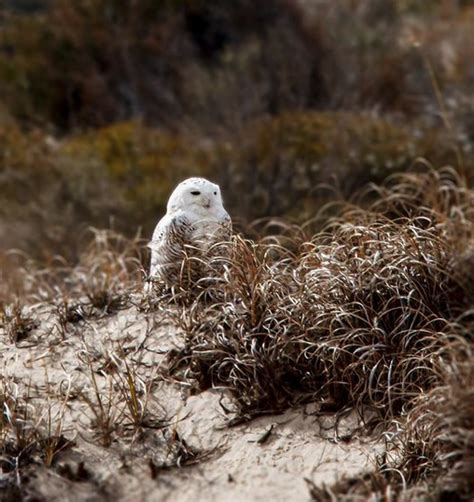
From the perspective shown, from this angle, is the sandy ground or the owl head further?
the owl head

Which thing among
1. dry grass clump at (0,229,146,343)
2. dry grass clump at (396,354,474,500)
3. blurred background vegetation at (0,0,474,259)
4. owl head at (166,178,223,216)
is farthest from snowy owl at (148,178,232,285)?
blurred background vegetation at (0,0,474,259)

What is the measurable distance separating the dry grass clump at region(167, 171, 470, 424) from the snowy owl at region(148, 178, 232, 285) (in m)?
0.26

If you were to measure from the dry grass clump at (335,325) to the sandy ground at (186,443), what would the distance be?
0.35 ft

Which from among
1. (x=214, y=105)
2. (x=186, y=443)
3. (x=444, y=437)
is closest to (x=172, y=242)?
(x=186, y=443)

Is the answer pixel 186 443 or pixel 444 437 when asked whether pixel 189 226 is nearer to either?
pixel 186 443

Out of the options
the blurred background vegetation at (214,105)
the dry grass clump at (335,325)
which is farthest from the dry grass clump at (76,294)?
the blurred background vegetation at (214,105)

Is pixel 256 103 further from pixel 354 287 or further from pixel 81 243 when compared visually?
pixel 354 287

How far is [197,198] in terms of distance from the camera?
467 centimetres

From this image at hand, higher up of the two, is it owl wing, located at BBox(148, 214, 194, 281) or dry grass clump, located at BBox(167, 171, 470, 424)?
Result: owl wing, located at BBox(148, 214, 194, 281)

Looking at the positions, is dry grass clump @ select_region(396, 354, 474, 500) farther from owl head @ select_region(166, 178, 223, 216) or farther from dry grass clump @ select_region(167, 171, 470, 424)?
owl head @ select_region(166, 178, 223, 216)

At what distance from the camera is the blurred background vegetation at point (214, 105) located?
8578mm

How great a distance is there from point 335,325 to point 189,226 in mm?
826

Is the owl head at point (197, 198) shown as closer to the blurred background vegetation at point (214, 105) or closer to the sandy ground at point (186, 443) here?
the sandy ground at point (186, 443)

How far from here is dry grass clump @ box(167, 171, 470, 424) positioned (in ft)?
13.4
